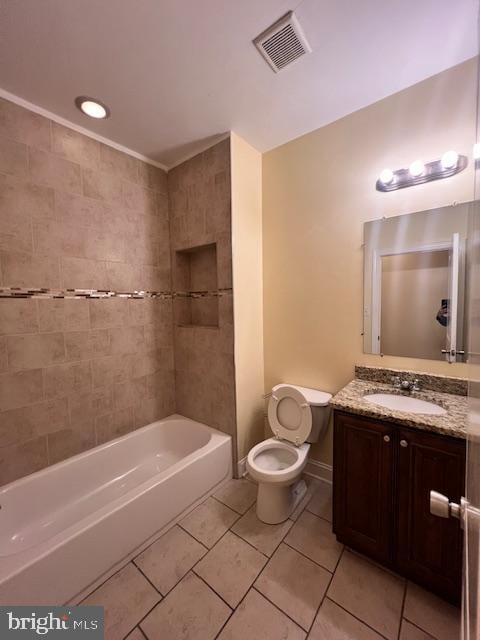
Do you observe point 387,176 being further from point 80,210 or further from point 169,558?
point 169,558

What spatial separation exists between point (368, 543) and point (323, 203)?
81.7 inches

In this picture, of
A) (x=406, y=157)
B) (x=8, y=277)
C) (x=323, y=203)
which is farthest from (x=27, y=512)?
(x=406, y=157)

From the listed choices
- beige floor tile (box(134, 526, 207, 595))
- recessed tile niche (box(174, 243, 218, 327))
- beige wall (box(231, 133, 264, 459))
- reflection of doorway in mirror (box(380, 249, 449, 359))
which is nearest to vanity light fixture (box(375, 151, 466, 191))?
reflection of doorway in mirror (box(380, 249, 449, 359))

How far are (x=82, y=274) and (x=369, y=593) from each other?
8.07ft

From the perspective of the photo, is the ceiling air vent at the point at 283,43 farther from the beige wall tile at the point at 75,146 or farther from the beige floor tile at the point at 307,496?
the beige floor tile at the point at 307,496

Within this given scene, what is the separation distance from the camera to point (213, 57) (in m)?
1.29

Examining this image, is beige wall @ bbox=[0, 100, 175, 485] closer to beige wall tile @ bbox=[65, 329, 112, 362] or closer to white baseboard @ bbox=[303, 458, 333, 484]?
beige wall tile @ bbox=[65, 329, 112, 362]

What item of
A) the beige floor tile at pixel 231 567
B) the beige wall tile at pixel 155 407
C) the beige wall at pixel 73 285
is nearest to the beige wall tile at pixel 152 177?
the beige wall at pixel 73 285

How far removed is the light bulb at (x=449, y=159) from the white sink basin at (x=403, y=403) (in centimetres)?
128

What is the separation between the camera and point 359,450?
130cm

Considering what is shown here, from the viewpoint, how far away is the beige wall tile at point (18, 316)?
1.50 m

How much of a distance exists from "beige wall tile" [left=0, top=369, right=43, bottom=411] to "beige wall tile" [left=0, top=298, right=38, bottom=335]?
0.87 feet

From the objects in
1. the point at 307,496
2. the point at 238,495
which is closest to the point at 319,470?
the point at 307,496

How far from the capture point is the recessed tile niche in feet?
7.54
